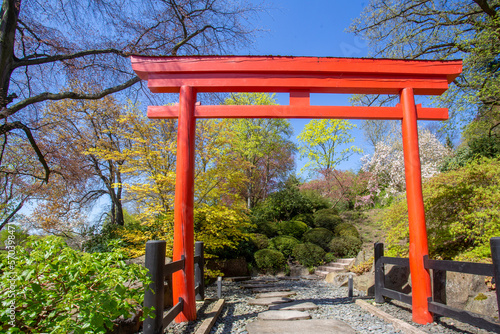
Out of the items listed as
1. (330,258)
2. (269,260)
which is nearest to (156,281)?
(269,260)

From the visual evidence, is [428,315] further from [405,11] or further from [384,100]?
[405,11]

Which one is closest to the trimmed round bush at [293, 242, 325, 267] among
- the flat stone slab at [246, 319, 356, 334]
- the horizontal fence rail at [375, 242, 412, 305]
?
the horizontal fence rail at [375, 242, 412, 305]

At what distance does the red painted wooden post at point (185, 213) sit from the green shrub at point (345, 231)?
894cm

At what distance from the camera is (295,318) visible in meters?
3.92

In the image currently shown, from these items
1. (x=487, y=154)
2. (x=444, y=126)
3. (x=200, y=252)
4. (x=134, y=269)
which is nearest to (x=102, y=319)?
(x=134, y=269)

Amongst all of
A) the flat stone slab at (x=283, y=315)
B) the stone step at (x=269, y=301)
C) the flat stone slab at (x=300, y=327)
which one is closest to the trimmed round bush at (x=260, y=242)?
the stone step at (x=269, y=301)

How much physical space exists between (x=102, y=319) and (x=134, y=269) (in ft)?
1.16

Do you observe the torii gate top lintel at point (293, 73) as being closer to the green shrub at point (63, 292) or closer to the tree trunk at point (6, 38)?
the tree trunk at point (6, 38)

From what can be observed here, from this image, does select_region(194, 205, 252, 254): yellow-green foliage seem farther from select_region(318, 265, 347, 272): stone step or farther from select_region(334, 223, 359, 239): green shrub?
select_region(334, 223, 359, 239): green shrub

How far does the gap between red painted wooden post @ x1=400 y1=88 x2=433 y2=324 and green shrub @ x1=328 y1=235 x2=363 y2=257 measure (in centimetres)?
724

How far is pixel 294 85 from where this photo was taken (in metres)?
4.28

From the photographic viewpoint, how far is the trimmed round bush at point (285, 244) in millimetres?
10977

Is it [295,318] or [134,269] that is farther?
[295,318]

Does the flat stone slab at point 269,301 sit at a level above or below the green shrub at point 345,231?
below
